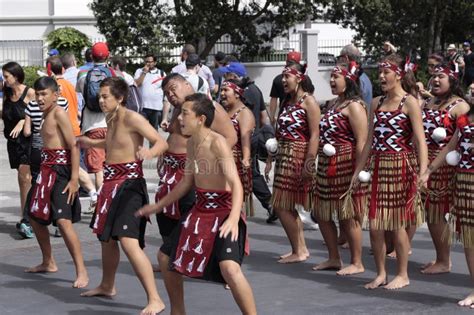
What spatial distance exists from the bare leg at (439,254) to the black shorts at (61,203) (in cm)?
295

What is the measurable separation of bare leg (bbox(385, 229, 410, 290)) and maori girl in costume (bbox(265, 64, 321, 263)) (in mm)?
1100

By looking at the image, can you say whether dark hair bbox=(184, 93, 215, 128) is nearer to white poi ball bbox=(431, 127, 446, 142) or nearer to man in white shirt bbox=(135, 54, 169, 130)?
white poi ball bbox=(431, 127, 446, 142)

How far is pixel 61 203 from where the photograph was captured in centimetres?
811

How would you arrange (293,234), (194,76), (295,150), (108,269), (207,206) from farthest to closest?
(194,76) → (293,234) → (295,150) → (108,269) → (207,206)

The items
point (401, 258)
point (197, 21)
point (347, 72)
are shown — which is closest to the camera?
point (401, 258)

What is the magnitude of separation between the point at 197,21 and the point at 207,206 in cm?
2138

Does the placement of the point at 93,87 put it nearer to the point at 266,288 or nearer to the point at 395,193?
the point at 266,288


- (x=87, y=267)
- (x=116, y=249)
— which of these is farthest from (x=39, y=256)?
(x=116, y=249)

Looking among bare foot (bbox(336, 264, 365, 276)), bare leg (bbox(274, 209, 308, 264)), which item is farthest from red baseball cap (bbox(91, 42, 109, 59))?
bare foot (bbox(336, 264, 365, 276))

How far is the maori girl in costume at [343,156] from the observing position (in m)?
8.20

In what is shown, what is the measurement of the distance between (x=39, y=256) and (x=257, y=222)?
2.66 metres

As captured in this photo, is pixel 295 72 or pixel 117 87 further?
pixel 295 72

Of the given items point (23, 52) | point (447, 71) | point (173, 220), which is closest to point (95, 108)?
point (173, 220)

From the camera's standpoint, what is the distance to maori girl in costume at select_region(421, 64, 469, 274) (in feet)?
26.6
